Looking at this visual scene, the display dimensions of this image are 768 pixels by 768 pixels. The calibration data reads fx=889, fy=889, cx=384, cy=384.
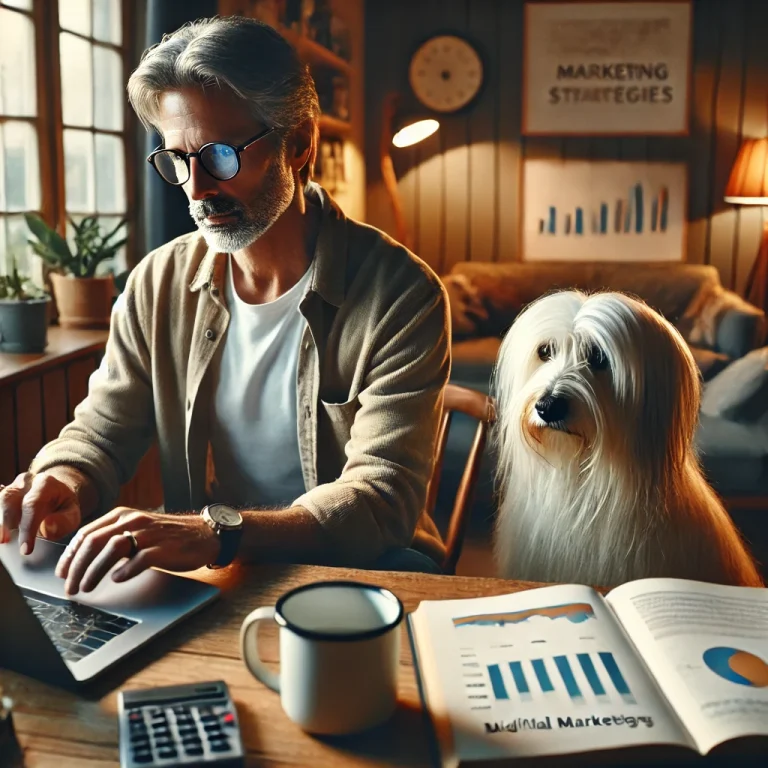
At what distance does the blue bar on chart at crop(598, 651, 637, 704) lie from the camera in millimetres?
715

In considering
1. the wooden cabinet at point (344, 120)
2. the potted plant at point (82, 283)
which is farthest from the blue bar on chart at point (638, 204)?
the potted plant at point (82, 283)

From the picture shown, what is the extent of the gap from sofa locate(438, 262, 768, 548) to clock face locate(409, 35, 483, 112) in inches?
41.8

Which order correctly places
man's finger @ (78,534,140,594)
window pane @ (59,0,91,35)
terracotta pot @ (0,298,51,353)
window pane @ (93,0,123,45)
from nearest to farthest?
1. man's finger @ (78,534,140,594)
2. terracotta pot @ (0,298,51,353)
3. window pane @ (59,0,91,35)
4. window pane @ (93,0,123,45)

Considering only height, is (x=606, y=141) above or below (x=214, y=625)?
above

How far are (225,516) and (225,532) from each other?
0.03 m

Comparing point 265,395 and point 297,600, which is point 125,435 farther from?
point 297,600

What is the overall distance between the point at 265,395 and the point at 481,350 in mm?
2329

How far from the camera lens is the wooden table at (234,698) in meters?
0.66

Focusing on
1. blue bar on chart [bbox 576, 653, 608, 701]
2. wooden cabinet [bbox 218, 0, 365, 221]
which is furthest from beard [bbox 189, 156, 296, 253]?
wooden cabinet [bbox 218, 0, 365, 221]

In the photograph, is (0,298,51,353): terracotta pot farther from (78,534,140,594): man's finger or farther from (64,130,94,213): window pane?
(78,534,140,594): man's finger

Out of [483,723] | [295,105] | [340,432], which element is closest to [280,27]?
[295,105]

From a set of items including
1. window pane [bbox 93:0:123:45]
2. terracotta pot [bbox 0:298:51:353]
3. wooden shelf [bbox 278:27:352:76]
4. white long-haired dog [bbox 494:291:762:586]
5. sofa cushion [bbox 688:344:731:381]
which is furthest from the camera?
sofa cushion [bbox 688:344:731:381]

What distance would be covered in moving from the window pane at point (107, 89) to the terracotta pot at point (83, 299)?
2.18 ft

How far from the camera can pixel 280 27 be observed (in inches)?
124
